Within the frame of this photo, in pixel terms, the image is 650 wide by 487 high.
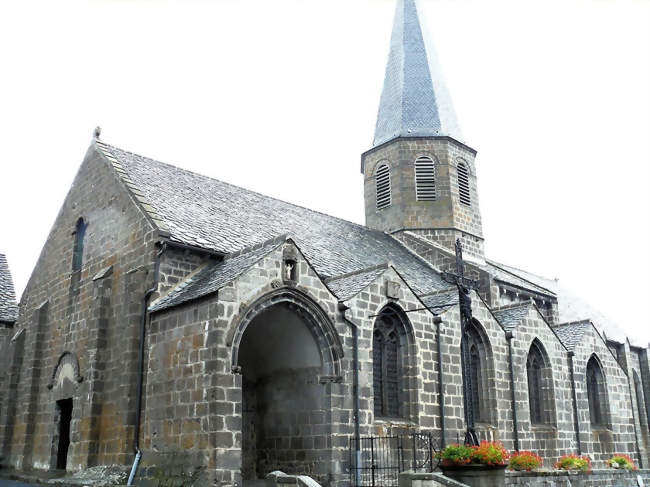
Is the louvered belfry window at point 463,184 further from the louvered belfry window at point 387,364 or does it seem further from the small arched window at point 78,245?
the small arched window at point 78,245

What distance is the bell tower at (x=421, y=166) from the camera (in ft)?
105

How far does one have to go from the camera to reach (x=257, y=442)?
64.4ft

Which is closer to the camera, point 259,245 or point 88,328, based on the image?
point 259,245

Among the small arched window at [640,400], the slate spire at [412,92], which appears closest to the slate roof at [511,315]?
the slate spire at [412,92]

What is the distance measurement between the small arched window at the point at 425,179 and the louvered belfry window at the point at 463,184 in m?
1.51

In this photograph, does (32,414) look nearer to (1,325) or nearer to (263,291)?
(1,325)

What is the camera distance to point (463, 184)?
110 ft

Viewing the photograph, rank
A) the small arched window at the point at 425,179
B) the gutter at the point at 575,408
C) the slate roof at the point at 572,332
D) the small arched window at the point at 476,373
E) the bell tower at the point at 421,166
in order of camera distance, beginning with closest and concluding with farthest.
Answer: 1. the small arched window at the point at 476,373
2. the gutter at the point at 575,408
3. the slate roof at the point at 572,332
4. the bell tower at the point at 421,166
5. the small arched window at the point at 425,179

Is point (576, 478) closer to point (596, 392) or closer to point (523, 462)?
point (523, 462)

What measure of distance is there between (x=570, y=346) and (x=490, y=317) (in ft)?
17.3

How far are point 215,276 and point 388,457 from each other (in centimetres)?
706

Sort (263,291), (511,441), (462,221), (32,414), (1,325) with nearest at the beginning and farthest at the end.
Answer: (263,291)
(32,414)
(511,441)
(1,325)
(462,221)

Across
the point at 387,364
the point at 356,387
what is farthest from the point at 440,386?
the point at 356,387

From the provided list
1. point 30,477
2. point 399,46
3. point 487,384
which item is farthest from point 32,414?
point 399,46
